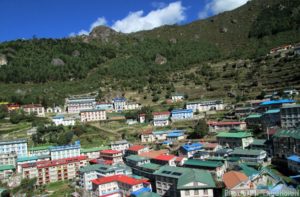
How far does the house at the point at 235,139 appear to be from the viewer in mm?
42281

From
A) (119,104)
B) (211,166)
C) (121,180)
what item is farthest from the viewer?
(119,104)

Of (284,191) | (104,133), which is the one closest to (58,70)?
(104,133)

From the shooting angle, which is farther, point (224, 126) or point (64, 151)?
point (224, 126)

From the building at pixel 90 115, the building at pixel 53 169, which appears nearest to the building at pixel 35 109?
the building at pixel 90 115

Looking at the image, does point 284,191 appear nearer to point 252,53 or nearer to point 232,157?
point 232,157

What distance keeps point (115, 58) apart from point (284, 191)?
100726 millimetres

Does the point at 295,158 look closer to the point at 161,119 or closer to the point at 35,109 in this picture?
the point at 161,119

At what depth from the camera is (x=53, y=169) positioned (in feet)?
147

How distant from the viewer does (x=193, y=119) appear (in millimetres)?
61719

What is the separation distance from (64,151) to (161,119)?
20750 millimetres

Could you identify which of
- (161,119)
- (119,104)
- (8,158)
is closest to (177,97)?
(119,104)

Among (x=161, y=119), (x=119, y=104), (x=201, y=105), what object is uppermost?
(x=119, y=104)

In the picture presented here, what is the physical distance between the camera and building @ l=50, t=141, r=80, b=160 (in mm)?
49188

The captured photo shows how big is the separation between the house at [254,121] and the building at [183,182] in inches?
759
